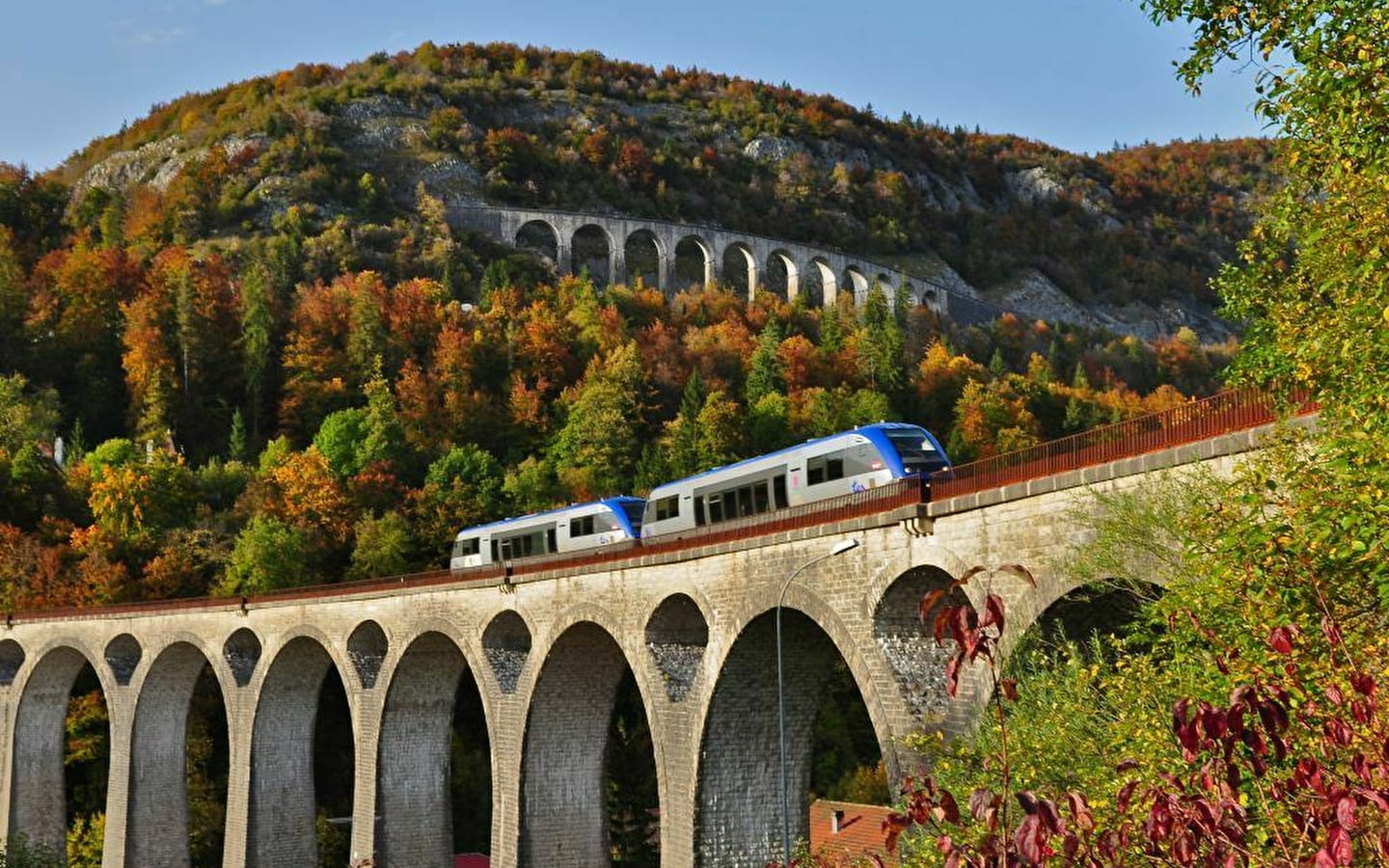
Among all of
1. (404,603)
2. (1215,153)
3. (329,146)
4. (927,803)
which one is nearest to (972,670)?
(927,803)

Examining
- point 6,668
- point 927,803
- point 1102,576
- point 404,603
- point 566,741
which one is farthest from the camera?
point 6,668

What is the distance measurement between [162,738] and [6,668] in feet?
41.2

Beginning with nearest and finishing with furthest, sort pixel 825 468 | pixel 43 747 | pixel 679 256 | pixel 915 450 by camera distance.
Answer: pixel 915 450, pixel 825 468, pixel 43 747, pixel 679 256

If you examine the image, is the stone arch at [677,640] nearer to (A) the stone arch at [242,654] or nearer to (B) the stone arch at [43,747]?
(A) the stone arch at [242,654]

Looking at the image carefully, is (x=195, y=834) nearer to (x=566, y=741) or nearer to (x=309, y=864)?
(x=309, y=864)

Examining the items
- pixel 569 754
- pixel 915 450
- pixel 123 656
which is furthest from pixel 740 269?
pixel 915 450

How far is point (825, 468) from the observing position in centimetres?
2791

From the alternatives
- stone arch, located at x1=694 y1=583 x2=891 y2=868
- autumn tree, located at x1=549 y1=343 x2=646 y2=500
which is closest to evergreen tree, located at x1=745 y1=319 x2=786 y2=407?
autumn tree, located at x1=549 y1=343 x2=646 y2=500

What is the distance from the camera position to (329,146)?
115438mm

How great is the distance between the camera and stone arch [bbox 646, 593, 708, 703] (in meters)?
28.8

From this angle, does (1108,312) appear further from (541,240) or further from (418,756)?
(418,756)

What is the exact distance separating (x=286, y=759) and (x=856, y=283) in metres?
86.5

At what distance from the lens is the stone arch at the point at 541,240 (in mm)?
112938

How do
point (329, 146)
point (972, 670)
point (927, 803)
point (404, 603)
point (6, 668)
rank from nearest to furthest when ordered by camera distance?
point (927, 803) < point (972, 670) < point (404, 603) < point (6, 668) < point (329, 146)
